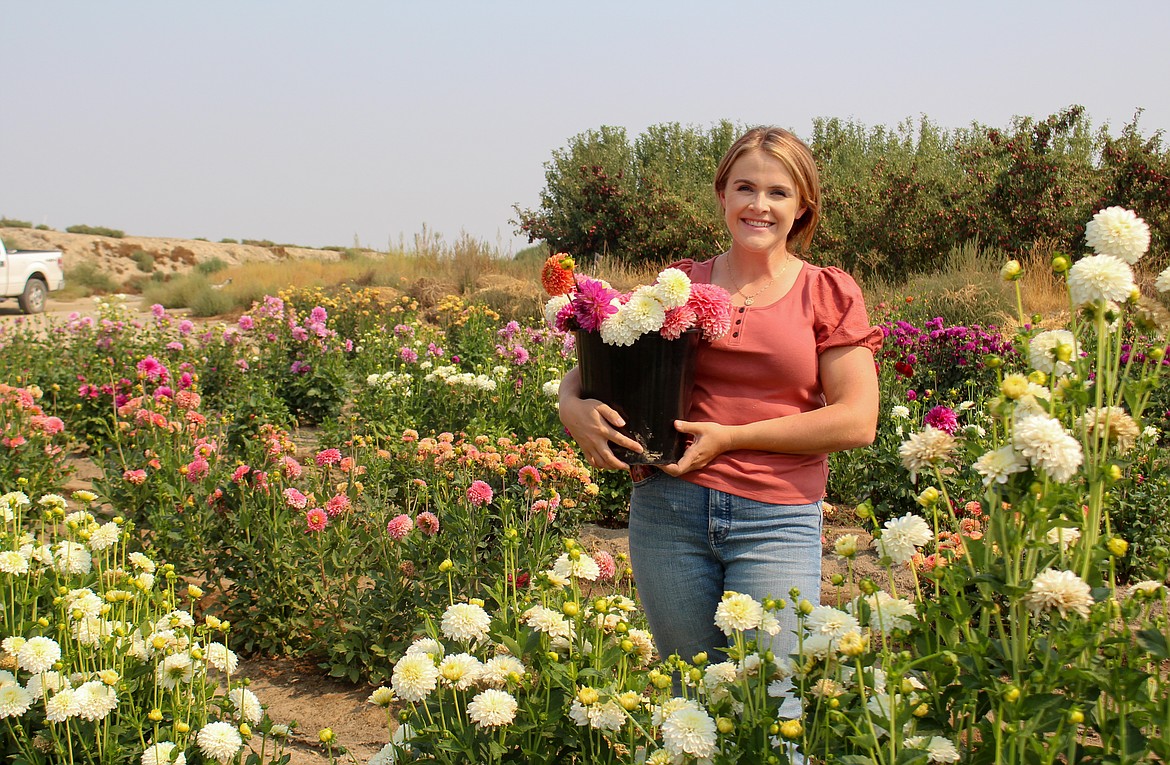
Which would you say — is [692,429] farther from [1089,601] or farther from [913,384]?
[913,384]

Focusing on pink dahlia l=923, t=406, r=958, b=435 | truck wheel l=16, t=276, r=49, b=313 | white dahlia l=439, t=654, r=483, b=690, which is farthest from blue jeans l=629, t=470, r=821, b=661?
truck wheel l=16, t=276, r=49, b=313

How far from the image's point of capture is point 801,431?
2.13 m

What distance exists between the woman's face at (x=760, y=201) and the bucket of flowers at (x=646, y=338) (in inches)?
6.0

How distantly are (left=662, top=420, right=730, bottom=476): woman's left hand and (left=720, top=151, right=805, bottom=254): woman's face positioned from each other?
41 centimetres

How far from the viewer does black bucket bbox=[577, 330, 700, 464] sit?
2.14 m

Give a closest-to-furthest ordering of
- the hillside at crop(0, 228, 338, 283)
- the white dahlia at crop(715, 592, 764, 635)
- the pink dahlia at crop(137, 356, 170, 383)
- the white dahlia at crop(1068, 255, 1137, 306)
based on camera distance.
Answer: the white dahlia at crop(1068, 255, 1137, 306) → the white dahlia at crop(715, 592, 764, 635) → the pink dahlia at crop(137, 356, 170, 383) → the hillside at crop(0, 228, 338, 283)

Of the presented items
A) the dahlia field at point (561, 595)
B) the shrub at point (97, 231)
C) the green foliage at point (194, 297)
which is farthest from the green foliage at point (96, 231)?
the dahlia field at point (561, 595)

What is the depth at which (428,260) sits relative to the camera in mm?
16469

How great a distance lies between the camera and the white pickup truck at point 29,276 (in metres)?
18.7

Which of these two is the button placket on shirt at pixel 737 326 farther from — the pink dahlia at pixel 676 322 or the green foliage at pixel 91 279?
the green foliage at pixel 91 279

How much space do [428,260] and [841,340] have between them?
581 inches

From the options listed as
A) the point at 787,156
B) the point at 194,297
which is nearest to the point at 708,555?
the point at 787,156

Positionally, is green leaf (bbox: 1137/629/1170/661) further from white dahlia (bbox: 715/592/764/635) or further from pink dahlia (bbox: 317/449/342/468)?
pink dahlia (bbox: 317/449/342/468)

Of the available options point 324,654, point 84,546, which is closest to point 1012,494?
point 84,546
